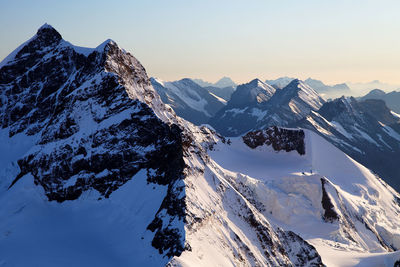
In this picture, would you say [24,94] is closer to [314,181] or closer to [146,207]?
[146,207]

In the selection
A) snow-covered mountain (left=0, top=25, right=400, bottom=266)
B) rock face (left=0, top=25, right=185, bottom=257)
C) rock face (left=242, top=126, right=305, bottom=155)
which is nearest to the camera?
snow-covered mountain (left=0, top=25, right=400, bottom=266)

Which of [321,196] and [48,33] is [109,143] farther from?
[48,33]

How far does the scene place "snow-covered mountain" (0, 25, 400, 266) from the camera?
2896 inches

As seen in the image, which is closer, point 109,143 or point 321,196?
point 109,143

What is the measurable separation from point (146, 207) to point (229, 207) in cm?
2051

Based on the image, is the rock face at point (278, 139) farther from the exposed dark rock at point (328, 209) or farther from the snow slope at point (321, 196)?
the exposed dark rock at point (328, 209)

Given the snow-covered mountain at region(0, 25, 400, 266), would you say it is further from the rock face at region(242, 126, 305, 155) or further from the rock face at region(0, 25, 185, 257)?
the rock face at region(242, 126, 305, 155)

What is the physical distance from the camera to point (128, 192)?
84.2 metres

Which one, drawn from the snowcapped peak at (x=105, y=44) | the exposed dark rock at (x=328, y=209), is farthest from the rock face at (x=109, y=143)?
the exposed dark rock at (x=328, y=209)

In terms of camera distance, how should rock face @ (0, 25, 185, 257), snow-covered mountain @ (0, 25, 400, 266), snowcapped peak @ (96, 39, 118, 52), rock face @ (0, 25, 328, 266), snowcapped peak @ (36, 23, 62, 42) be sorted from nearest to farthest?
rock face @ (0, 25, 328, 266) → snow-covered mountain @ (0, 25, 400, 266) → rock face @ (0, 25, 185, 257) → snowcapped peak @ (96, 39, 118, 52) → snowcapped peak @ (36, 23, 62, 42)

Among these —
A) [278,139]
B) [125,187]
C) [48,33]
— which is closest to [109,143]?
[125,187]

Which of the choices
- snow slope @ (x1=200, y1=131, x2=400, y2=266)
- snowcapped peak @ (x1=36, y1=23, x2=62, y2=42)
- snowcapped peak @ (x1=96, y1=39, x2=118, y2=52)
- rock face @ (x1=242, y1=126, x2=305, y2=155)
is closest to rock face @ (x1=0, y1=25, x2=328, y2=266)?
snowcapped peak @ (x1=96, y1=39, x2=118, y2=52)

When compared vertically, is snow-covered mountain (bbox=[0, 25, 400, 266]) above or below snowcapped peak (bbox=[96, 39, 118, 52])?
below

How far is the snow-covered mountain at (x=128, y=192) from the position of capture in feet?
241
